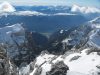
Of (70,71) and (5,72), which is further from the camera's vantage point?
(70,71)

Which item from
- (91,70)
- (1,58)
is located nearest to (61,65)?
(91,70)

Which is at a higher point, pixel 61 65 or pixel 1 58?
pixel 1 58

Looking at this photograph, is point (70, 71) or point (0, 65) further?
point (70, 71)

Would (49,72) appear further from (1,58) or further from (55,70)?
(1,58)

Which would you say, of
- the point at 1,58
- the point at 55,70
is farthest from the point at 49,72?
the point at 1,58

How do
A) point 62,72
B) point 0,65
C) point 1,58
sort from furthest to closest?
point 62,72
point 1,58
point 0,65

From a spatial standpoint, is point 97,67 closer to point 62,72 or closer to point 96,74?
point 96,74

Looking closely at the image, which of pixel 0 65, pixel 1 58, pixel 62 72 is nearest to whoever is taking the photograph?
pixel 0 65

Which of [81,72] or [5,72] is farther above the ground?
[5,72]
